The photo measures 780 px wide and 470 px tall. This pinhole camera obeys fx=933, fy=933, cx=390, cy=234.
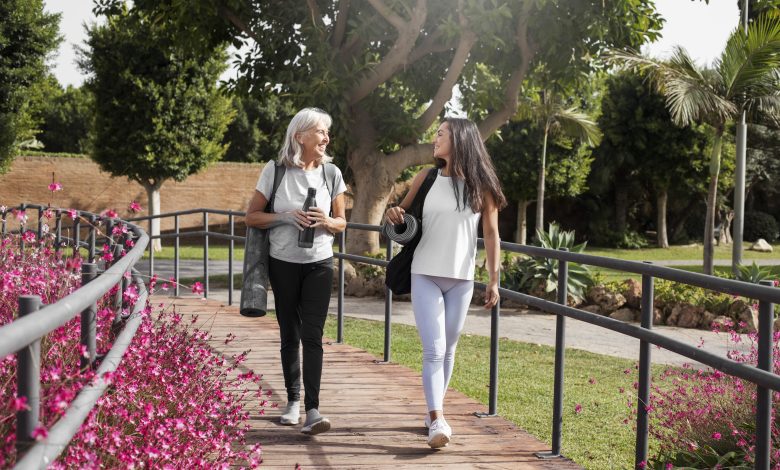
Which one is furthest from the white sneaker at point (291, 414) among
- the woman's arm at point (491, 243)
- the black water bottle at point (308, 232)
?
the woman's arm at point (491, 243)

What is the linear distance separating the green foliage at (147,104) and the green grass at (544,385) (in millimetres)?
15513

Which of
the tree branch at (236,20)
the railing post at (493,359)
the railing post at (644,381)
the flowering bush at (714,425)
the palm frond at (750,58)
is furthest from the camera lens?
the palm frond at (750,58)

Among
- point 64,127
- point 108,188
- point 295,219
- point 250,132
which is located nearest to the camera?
point 295,219

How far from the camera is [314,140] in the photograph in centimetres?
500

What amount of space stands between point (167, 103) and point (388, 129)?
448 inches

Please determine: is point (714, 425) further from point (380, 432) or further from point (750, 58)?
point (750, 58)

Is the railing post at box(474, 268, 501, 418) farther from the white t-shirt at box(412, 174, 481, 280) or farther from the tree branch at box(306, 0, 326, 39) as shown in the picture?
the tree branch at box(306, 0, 326, 39)

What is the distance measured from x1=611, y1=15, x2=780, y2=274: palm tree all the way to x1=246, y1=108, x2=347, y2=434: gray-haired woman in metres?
14.2

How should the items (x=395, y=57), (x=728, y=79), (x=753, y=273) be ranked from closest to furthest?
(x=753, y=273) → (x=395, y=57) → (x=728, y=79)

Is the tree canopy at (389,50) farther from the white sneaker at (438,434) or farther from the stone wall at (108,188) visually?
the stone wall at (108,188)

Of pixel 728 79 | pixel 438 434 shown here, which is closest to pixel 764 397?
pixel 438 434

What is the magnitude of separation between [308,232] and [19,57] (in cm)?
2419

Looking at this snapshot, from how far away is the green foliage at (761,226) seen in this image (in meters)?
40.7

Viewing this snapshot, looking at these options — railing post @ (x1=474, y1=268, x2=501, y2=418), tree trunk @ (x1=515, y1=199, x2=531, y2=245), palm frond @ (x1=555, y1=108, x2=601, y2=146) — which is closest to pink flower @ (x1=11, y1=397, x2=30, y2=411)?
railing post @ (x1=474, y1=268, x2=501, y2=418)
